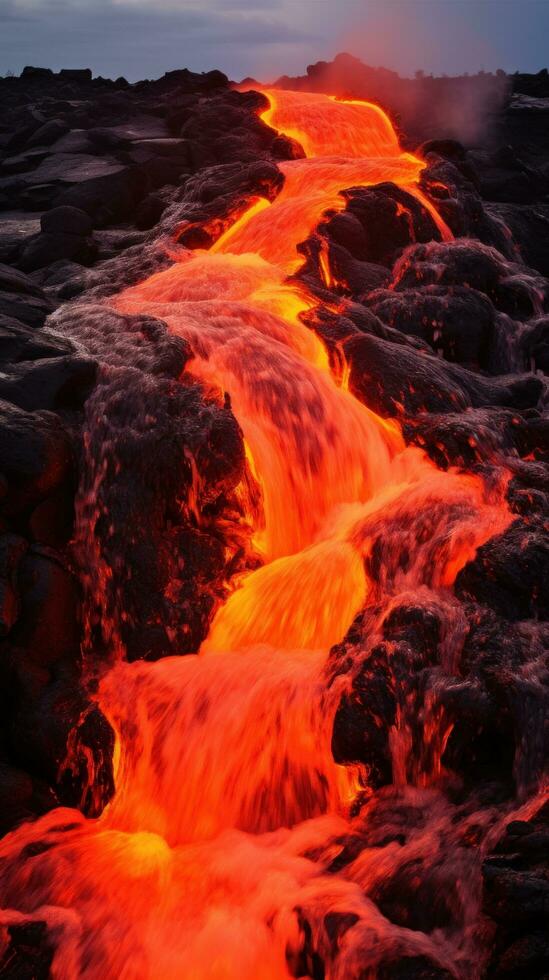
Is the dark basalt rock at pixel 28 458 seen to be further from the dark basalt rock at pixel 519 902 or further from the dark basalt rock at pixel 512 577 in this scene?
the dark basalt rock at pixel 519 902

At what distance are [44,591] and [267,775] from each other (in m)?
2.22

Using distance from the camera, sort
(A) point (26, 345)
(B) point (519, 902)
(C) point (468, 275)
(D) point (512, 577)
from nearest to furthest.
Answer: (B) point (519, 902)
(D) point (512, 577)
(A) point (26, 345)
(C) point (468, 275)

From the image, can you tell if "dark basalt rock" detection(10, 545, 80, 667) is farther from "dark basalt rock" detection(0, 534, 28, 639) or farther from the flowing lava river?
the flowing lava river

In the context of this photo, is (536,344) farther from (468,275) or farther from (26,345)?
(26,345)

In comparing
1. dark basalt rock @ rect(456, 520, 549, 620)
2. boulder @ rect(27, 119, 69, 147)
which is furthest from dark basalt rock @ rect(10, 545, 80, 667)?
boulder @ rect(27, 119, 69, 147)

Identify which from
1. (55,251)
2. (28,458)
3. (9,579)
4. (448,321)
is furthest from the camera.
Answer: (55,251)

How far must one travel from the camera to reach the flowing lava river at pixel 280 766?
514 cm

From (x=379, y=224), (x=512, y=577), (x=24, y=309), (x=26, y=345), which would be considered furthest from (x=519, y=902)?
(x=379, y=224)

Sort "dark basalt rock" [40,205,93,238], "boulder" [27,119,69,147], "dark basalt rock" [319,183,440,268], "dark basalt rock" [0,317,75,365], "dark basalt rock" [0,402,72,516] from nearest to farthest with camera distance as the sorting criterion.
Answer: "dark basalt rock" [0,402,72,516], "dark basalt rock" [0,317,75,365], "dark basalt rock" [319,183,440,268], "dark basalt rock" [40,205,93,238], "boulder" [27,119,69,147]

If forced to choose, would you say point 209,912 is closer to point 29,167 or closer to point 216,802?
point 216,802

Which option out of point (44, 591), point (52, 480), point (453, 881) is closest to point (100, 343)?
point (52, 480)

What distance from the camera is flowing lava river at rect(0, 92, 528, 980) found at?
5.14 m

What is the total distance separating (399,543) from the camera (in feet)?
25.3

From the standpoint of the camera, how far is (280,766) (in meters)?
6.44
